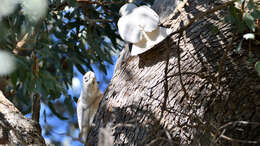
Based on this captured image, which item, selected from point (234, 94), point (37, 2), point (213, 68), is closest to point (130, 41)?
point (213, 68)

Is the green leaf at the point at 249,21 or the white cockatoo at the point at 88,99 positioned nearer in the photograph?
the green leaf at the point at 249,21

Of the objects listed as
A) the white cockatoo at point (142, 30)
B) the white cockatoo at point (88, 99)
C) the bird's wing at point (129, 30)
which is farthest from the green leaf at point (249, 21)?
the white cockatoo at point (88, 99)

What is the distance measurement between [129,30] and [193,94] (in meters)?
0.40

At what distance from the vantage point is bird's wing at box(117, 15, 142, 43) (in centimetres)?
145

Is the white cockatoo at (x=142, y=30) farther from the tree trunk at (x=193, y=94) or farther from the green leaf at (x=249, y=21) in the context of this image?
the green leaf at (x=249, y=21)

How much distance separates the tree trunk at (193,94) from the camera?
1281 millimetres

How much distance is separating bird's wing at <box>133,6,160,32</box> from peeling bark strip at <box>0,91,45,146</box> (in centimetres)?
59

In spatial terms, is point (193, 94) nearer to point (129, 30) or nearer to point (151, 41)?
point (151, 41)

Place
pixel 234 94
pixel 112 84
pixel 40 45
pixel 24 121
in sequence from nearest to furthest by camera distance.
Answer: pixel 234 94 < pixel 24 121 < pixel 112 84 < pixel 40 45

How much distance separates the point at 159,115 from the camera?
4.32 feet

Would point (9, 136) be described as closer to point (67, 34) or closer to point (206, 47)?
point (206, 47)

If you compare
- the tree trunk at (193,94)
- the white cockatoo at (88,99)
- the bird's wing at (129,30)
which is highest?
the bird's wing at (129,30)

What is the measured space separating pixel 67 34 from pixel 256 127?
2.07 meters

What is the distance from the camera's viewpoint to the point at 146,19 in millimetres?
1471
